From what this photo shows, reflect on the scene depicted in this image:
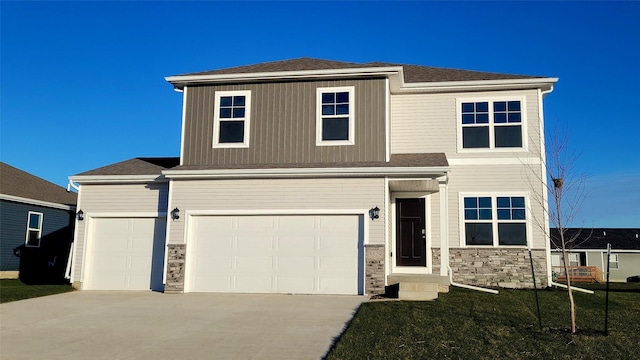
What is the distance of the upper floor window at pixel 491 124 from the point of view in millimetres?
14930

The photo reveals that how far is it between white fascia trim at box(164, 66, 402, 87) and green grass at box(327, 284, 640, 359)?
5.94 metres

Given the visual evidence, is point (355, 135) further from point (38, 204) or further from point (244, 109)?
point (38, 204)

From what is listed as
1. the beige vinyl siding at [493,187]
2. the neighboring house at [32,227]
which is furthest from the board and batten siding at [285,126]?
the neighboring house at [32,227]

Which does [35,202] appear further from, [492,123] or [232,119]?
[492,123]

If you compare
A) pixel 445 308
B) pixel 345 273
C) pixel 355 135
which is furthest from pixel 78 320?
pixel 355 135

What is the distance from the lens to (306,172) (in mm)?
13117

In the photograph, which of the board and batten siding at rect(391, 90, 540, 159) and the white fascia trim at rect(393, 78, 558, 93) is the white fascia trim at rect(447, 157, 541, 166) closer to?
the board and batten siding at rect(391, 90, 540, 159)

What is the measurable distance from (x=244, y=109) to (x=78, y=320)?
23.0ft

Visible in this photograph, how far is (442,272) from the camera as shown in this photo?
1321 cm

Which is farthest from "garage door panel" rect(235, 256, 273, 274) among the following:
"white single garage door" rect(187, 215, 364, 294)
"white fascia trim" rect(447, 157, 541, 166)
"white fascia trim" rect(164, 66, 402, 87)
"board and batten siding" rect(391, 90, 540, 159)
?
"white fascia trim" rect(447, 157, 541, 166)

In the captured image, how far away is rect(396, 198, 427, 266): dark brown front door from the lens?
14.4 m

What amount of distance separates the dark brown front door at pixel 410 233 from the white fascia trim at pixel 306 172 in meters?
2.16

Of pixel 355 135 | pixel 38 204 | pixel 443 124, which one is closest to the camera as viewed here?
pixel 355 135

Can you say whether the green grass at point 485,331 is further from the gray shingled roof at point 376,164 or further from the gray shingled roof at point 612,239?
the gray shingled roof at point 612,239
